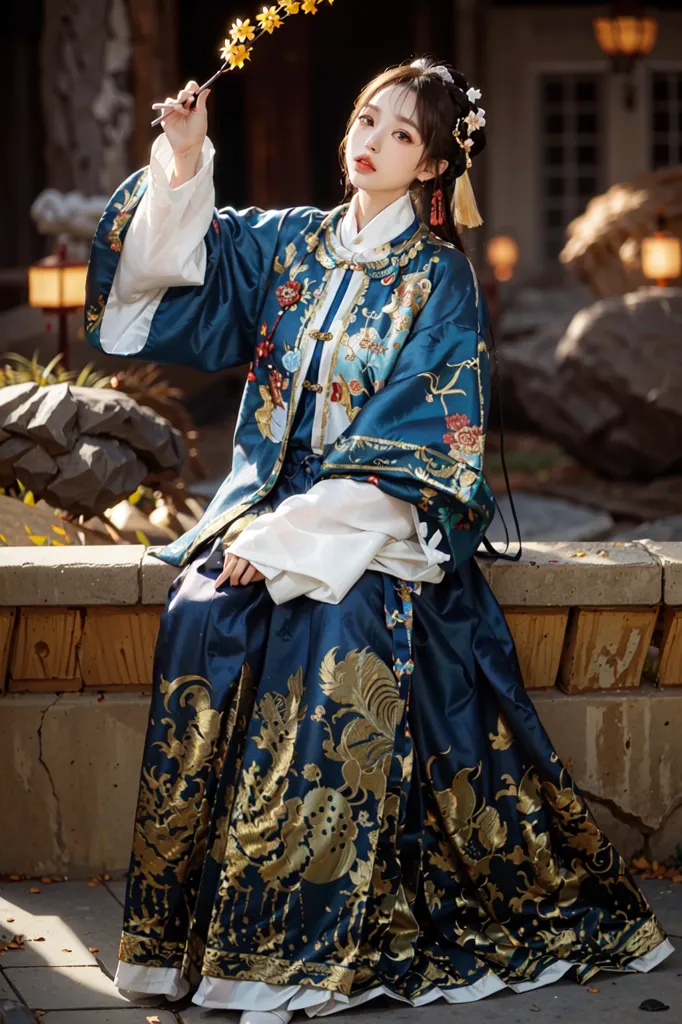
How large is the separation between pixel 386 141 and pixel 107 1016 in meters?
1.70

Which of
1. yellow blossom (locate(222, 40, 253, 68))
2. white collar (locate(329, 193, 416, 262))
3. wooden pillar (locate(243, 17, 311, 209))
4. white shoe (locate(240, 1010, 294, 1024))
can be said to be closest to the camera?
white shoe (locate(240, 1010, 294, 1024))

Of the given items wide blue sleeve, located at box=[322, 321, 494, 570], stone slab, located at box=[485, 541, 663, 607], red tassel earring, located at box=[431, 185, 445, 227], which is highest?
red tassel earring, located at box=[431, 185, 445, 227]

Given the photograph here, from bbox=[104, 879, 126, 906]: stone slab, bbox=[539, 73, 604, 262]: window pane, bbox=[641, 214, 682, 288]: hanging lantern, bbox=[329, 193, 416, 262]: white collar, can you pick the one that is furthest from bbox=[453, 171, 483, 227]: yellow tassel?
bbox=[539, 73, 604, 262]: window pane

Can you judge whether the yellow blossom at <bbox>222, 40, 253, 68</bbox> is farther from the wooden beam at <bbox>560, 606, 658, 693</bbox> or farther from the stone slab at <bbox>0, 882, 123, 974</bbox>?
the stone slab at <bbox>0, 882, 123, 974</bbox>

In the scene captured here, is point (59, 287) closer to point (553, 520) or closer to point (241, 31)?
point (553, 520)

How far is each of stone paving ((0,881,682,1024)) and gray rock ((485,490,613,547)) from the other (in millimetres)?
3852

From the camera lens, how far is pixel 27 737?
3.08 meters

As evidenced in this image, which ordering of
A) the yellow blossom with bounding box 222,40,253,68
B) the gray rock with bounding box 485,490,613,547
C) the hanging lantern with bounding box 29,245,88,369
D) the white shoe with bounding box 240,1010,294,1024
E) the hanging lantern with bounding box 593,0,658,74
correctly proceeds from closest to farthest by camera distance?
the white shoe with bounding box 240,1010,294,1024 < the yellow blossom with bounding box 222,40,253,68 < the hanging lantern with bounding box 29,245,88,369 < the gray rock with bounding box 485,490,613,547 < the hanging lantern with bounding box 593,0,658,74

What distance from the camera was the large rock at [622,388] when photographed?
7984mm

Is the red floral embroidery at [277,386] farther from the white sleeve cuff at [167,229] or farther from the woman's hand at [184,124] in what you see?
the woman's hand at [184,124]

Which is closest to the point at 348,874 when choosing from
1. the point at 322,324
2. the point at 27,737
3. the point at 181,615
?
the point at 181,615

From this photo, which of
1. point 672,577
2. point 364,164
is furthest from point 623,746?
point 364,164

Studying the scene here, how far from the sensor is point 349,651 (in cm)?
260

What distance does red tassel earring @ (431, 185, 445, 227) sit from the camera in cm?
289
